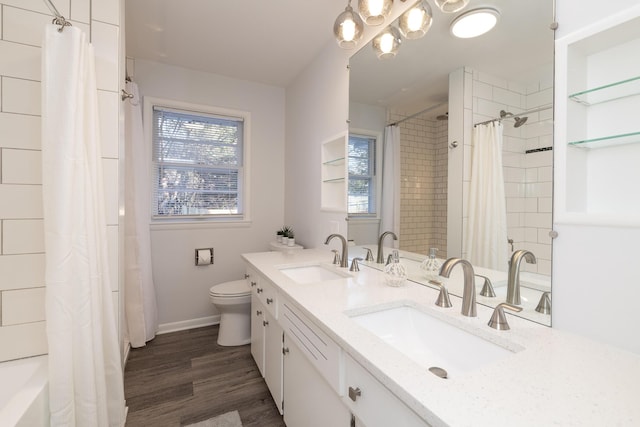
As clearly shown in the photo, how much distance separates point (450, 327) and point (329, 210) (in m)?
1.37

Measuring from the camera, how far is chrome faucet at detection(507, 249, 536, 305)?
98 centimetres

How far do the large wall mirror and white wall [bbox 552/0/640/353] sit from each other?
0.14ft

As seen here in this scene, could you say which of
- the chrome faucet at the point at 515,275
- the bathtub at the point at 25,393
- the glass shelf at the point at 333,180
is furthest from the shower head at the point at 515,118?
the bathtub at the point at 25,393

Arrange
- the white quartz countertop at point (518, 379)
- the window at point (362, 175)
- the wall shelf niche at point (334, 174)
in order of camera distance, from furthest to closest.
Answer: the wall shelf niche at point (334, 174) → the window at point (362, 175) → the white quartz countertop at point (518, 379)

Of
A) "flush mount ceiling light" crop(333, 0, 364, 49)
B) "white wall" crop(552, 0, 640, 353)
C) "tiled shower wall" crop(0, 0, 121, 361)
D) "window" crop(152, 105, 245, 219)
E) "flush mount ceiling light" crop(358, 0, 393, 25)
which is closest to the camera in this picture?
"white wall" crop(552, 0, 640, 353)

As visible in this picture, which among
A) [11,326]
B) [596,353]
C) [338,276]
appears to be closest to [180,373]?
[11,326]

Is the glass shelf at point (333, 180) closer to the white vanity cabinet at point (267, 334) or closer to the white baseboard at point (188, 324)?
the white vanity cabinet at point (267, 334)

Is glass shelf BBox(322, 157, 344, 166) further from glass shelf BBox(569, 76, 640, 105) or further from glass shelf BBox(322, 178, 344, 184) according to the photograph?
glass shelf BBox(569, 76, 640, 105)

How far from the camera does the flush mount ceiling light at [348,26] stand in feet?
4.92

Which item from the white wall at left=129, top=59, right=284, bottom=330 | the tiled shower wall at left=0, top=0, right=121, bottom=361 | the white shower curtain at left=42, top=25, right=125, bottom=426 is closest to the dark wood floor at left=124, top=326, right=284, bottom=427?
the white wall at left=129, top=59, right=284, bottom=330

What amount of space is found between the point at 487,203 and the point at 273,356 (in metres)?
1.38

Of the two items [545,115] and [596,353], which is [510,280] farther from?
[545,115]

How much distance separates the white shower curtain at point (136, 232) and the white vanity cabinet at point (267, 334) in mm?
1066

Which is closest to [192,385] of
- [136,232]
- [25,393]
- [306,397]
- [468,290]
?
[25,393]
